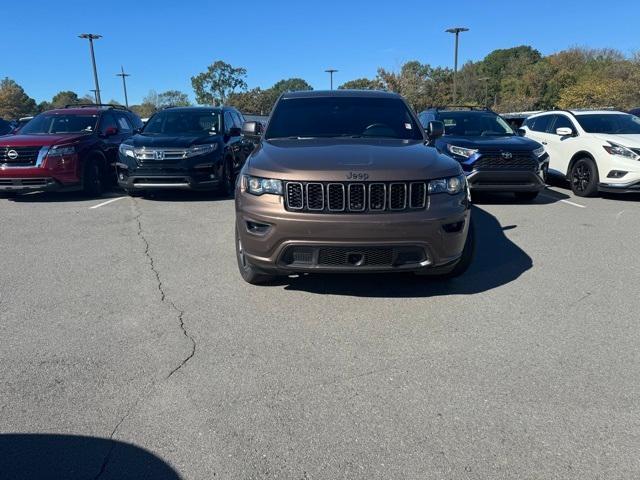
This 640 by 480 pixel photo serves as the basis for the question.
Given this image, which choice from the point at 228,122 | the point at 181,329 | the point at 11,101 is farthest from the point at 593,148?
the point at 11,101

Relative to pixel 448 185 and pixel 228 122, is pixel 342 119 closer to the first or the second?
pixel 448 185

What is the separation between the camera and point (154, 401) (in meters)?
2.81

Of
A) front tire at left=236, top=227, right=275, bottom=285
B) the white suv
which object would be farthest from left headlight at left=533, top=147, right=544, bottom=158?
front tire at left=236, top=227, right=275, bottom=285

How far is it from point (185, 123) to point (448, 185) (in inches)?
284

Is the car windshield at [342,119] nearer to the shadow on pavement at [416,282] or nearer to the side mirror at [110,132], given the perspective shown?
the shadow on pavement at [416,282]

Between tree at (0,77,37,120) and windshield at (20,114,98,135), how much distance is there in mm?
66141

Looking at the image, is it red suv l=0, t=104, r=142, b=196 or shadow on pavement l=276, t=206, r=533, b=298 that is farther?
red suv l=0, t=104, r=142, b=196

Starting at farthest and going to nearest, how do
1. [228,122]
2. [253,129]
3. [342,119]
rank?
[228,122] < [253,129] < [342,119]

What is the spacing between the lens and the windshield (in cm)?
1029

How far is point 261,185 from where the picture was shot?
3979mm

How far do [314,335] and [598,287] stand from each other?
2.78m

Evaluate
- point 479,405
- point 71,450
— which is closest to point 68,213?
point 71,450

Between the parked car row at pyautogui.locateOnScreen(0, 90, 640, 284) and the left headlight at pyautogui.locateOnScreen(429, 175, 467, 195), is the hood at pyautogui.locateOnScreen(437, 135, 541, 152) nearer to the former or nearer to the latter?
the parked car row at pyautogui.locateOnScreen(0, 90, 640, 284)

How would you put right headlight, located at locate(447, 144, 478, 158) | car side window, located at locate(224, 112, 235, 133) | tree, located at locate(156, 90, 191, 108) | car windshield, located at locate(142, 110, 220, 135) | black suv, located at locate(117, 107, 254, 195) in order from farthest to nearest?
tree, located at locate(156, 90, 191, 108) → car side window, located at locate(224, 112, 235, 133) → car windshield, located at locate(142, 110, 220, 135) → black suv, located at locate(117, 107, 254, 195) → right headlight, located at locate(447, 144, 478, 158)
